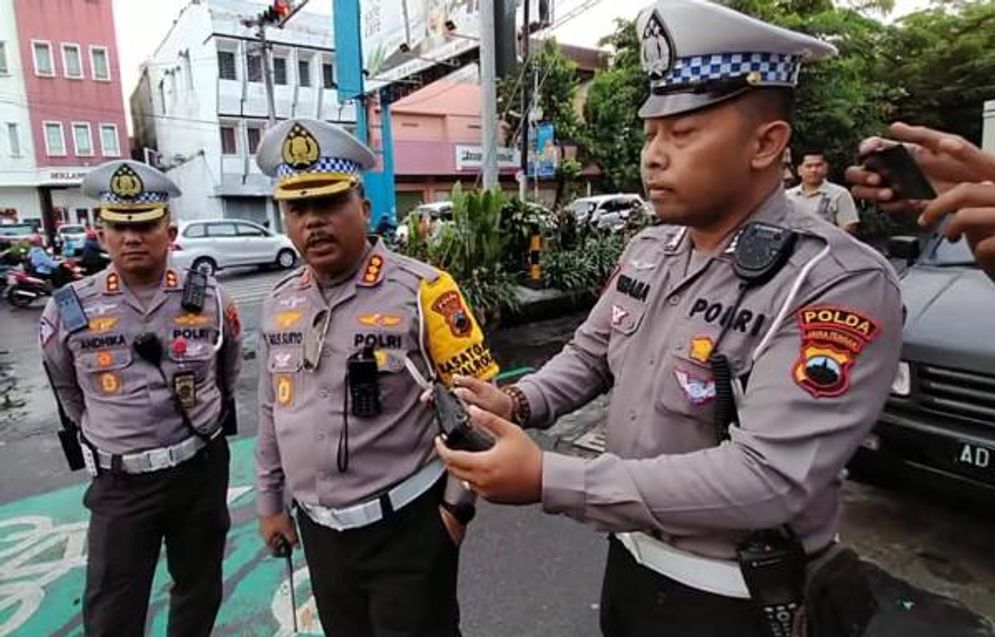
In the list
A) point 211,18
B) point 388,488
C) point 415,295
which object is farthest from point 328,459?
point 211,18

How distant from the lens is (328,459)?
188cm

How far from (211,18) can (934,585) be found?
91.6ft

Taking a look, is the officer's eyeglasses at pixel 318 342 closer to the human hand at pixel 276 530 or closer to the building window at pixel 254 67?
the human hand at pixel 276 530

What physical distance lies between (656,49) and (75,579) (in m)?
3.28

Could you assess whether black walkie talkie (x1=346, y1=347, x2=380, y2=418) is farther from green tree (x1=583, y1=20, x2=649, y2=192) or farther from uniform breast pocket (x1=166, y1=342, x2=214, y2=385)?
green tree (x1=583, y1=20, x2=649, y2=192)

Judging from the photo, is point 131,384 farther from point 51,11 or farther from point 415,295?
point 51,11

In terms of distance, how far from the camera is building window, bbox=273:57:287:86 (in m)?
26.7

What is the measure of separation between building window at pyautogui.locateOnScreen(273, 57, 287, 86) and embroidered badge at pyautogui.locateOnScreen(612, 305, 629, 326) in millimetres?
28234

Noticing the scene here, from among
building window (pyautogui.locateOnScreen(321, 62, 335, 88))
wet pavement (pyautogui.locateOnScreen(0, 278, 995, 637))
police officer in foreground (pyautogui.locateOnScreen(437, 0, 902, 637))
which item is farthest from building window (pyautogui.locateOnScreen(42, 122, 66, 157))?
police officer in foreground (pyautogui.locateOnScreen(437, 0, 902, 637))

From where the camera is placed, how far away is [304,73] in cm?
2738

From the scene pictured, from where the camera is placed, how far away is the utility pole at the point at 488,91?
8.19 metres

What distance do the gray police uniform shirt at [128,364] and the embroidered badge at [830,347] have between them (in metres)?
2.11

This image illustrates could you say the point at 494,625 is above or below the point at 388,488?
below

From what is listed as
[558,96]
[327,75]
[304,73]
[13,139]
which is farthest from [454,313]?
[13,139]
